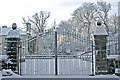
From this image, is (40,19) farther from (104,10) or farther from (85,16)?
(104,10)

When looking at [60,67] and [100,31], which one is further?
[60,67]

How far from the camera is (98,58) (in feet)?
26.4

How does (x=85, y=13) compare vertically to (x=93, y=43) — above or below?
above

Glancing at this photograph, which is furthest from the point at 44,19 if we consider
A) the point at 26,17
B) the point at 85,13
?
the point at 85,13

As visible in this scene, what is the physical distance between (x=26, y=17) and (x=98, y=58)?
92.3ft

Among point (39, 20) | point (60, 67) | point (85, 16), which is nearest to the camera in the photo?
point (60, 67)

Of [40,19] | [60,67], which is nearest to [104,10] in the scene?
[40,19]

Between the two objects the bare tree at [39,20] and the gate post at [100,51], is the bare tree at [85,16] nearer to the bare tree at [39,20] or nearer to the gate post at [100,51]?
the bare tree at [39,20]

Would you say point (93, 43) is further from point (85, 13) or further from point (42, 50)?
point (85, 13)

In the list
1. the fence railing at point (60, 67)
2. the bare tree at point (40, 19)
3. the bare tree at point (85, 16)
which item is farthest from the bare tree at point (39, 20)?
the fence railing at point (60, 67)

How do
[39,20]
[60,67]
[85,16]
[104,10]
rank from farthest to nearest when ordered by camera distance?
[39,20] → [85,16] → [104,10] → [60,67]

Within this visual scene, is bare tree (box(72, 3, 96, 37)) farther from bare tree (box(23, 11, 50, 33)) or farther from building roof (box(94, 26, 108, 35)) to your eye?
building roof (box(94, 26, 108, 35))

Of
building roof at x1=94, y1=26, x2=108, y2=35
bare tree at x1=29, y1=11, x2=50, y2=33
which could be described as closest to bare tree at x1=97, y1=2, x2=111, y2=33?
bare tree at x1=29, y1=11, x2=50, y2=33

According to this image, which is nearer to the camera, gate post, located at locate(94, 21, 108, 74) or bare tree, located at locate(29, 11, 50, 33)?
gate post, located at locate(94, 21, 108, 74)
